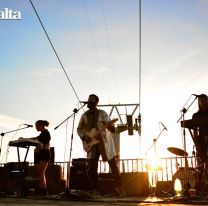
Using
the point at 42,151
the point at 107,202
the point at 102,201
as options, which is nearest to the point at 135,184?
the point at 42,151

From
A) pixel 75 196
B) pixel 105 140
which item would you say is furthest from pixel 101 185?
pixel 75 196

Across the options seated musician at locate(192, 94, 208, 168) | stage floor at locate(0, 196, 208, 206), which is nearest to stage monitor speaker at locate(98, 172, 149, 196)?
seated musician at locate(192, 94, 208, 168)

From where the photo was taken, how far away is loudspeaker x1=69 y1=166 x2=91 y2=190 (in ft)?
23.6

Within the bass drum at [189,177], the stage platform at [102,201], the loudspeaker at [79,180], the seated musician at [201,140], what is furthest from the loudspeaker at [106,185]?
the seated musician at [201,140]

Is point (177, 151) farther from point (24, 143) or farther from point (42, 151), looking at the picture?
point (24, 143)

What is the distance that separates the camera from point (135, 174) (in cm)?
712

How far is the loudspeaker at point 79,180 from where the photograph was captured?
7195 millimetres

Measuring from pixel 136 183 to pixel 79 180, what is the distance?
1.34 metres

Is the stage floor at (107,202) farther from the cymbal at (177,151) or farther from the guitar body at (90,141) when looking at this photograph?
the cymbal at (177,151)

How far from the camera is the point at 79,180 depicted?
7246 mm

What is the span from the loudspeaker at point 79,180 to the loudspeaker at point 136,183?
2.94 feet

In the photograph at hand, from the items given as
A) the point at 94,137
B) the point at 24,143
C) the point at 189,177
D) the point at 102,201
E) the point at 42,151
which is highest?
the point at 94,137

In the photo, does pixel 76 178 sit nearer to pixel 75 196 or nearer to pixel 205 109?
pixel 75 196

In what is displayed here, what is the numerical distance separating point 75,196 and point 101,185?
2801mm
